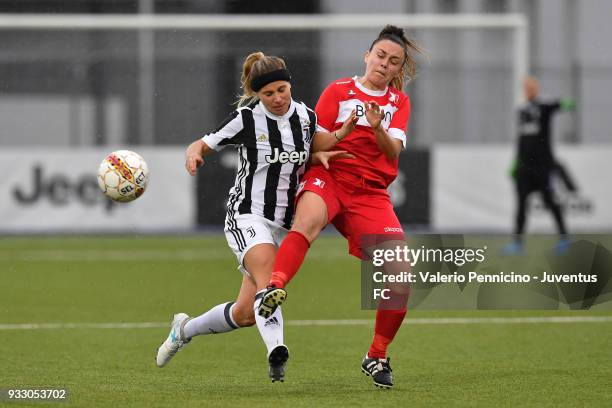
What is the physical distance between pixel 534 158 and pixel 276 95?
9.28 meters

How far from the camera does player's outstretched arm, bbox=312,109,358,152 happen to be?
23.1ft

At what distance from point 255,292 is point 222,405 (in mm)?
893

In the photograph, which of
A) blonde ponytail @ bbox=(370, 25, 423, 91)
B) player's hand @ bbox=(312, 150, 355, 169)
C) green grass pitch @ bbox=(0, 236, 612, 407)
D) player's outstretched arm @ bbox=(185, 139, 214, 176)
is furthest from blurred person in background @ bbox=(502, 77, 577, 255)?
player's outstretched arm @ bbox=(185, 139, 214, 176)

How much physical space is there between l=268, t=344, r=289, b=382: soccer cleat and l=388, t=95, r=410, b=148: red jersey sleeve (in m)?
1.42

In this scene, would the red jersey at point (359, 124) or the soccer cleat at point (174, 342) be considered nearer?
the red jersey at point (359, 124)

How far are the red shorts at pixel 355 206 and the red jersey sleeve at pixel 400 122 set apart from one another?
31 cm

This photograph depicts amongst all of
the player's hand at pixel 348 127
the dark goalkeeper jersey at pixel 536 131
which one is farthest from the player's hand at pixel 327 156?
the dark goalkeeper jersey at pixel 536 131

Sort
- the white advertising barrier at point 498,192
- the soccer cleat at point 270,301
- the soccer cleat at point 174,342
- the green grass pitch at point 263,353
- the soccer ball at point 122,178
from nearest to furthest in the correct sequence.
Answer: the soccer cleat at point 270,301, the green grass pitch at point 263,353, the soccer ball at point 122,178, the soccer cleat at point 174,342, the white advertising barrier at point 498,192

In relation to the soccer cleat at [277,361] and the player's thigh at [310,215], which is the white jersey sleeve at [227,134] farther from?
the soccer cleat at [277,361]

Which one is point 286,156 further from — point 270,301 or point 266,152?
point 270,301

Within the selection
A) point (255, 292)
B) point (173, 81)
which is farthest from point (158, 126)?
point (255, 292)

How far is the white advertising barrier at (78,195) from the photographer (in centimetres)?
1878

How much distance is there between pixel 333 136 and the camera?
7.15 m

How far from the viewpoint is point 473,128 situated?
21469mm
